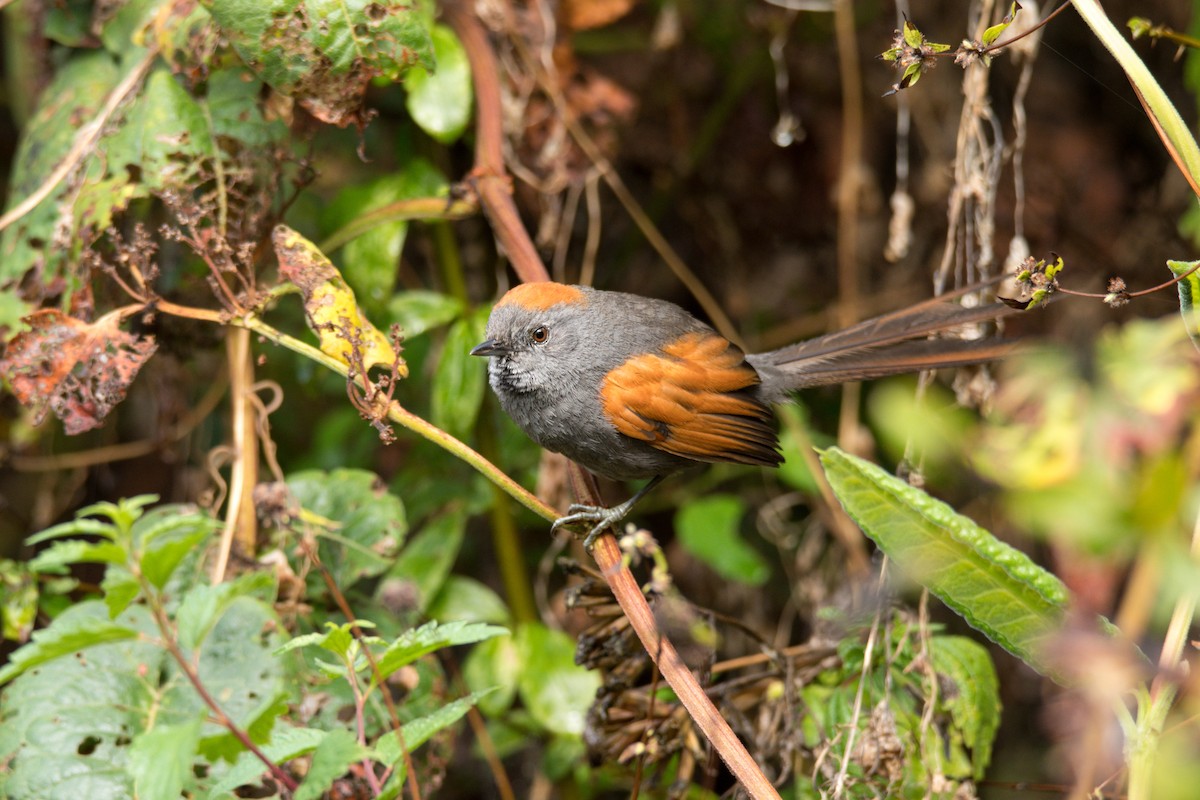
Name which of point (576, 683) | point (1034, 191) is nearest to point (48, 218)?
point (576, 683)

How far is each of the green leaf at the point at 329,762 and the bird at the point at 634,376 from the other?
117cm

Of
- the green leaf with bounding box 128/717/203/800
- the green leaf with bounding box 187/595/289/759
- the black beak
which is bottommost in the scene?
the green leaf with bounding box 187/595/289/759

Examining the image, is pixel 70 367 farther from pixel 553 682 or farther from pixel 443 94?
pixel 553 682

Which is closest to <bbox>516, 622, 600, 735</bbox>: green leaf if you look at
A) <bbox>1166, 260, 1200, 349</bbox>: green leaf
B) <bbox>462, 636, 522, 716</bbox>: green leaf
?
<bbox>462, 636, 522, 716</bbox>: green leaf

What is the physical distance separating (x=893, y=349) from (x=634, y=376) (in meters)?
0.68

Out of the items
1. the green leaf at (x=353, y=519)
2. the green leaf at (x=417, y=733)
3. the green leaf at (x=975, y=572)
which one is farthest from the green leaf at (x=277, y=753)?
the green leaf at (x=975, y=572)

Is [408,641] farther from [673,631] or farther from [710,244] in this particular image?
[710,244]

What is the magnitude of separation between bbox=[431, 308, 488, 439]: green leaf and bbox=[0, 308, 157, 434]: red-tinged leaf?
0.82 meters

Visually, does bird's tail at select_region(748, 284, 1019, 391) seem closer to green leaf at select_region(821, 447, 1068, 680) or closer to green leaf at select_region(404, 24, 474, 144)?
green leaf at select_region(821, 447, 1068, 680)

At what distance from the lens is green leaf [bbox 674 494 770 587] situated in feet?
10.8

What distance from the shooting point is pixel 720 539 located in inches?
133

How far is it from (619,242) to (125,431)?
206 centimetres

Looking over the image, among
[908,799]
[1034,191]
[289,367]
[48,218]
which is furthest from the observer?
[1034,191]

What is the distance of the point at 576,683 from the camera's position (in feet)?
9.76
